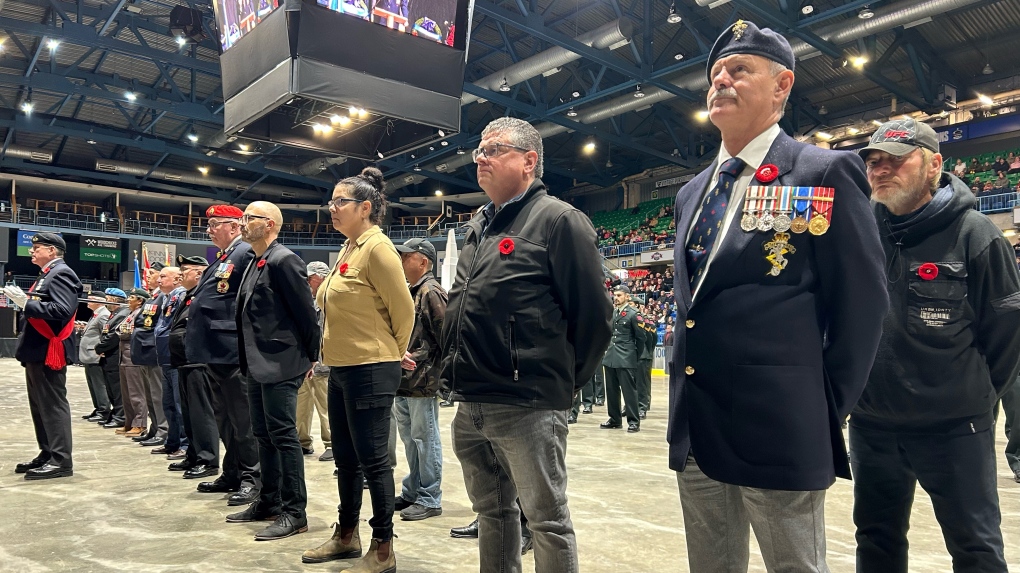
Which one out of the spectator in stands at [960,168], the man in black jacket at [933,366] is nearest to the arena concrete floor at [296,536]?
the man in black jacket at [933,366]

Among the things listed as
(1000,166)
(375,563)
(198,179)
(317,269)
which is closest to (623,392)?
(317,269)

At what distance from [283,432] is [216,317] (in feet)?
3.56

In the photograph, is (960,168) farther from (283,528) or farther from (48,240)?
(48,240)

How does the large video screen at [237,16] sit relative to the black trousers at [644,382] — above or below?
above

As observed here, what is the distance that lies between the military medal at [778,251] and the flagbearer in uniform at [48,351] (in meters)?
5.06

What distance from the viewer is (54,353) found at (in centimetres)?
498

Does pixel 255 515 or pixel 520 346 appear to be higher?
pixel 520 346

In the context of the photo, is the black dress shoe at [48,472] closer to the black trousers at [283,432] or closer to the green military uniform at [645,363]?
the black trousers at [283,432]

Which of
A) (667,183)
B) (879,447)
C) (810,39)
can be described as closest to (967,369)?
(879,447)

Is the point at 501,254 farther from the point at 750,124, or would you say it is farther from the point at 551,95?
the point at 551,95

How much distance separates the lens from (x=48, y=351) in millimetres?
4965

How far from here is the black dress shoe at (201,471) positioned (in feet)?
16.8

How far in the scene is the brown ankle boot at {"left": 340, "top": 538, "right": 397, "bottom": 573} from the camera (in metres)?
2.96

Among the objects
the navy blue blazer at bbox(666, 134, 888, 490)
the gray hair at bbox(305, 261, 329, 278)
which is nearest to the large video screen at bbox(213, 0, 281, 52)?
the gray hair at bbox(305, 261, 329, 278)
